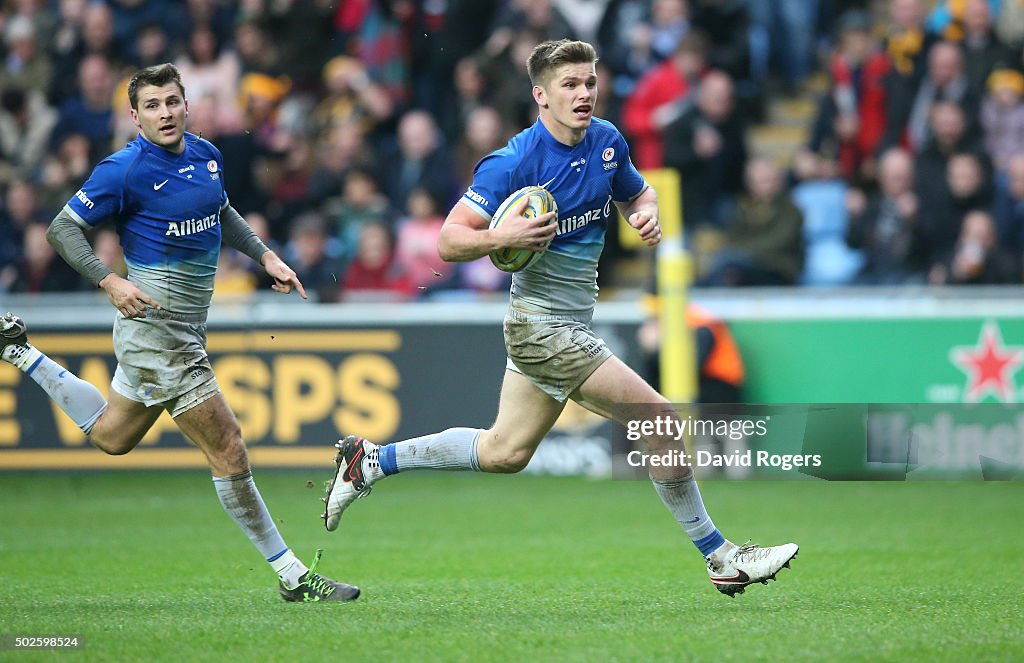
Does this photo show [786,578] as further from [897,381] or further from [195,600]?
[897,381]

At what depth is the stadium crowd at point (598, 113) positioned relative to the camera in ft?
47.3

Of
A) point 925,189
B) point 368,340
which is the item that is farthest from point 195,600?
point 925,189

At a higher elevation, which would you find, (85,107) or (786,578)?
(85,107)

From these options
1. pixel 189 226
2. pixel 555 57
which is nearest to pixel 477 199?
pixel 555 57

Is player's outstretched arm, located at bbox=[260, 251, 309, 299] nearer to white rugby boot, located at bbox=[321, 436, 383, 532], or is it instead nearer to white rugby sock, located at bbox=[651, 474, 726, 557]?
white rugby boot, located at bbox=[321, 436, 383, 532]

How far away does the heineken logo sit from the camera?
12.8 meters

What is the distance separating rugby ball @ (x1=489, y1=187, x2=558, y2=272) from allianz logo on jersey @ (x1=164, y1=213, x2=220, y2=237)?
60.3 inches

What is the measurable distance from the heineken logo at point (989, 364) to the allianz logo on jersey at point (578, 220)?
6605 millimetres

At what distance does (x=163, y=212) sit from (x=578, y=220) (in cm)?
202

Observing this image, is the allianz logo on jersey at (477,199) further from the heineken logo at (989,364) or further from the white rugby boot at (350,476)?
the heineken logo at (989,364)

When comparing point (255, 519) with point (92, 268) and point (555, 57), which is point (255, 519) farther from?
point (555, 57)

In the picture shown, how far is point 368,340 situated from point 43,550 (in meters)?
4.73

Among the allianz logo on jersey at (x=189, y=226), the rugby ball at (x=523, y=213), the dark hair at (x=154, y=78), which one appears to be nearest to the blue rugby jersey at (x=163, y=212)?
the allianz logo on jersey at (x=189, y=226)

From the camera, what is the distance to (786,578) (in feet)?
27.2
